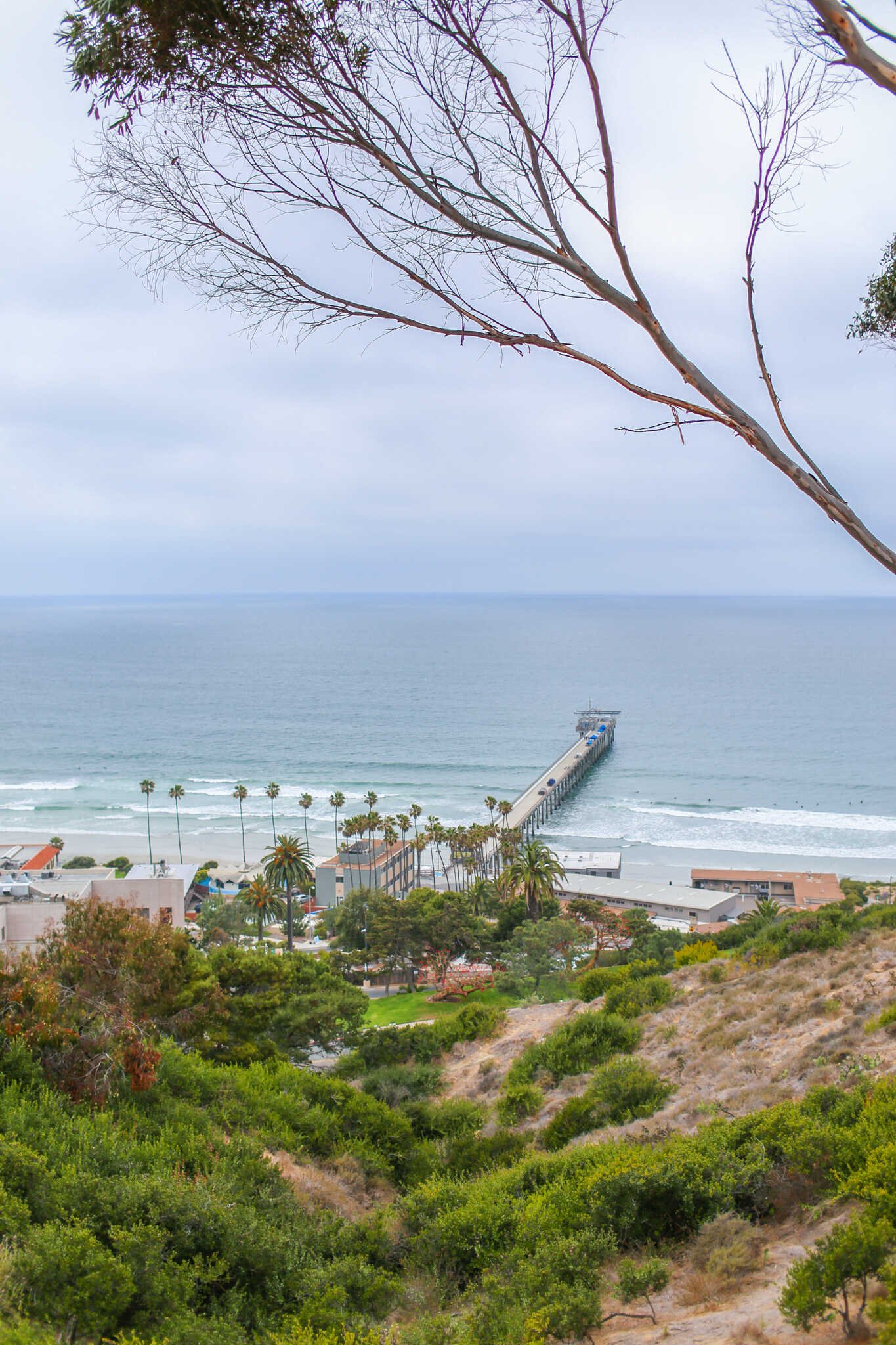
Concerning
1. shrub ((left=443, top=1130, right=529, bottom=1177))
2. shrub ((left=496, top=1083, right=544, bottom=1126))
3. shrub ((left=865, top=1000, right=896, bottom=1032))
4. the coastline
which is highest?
shrub ((left=865, top=1000, right=896, bottom=1032))

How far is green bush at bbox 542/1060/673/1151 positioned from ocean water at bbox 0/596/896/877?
1455 inches

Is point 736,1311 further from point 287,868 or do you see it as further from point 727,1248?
point 287,868

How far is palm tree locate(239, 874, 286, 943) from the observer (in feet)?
120

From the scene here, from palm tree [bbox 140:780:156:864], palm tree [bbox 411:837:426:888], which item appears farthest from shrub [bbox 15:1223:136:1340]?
palm tree [bbox 140:780:156:864]

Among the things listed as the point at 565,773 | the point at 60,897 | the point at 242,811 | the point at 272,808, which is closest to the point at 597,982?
the point at 60,897

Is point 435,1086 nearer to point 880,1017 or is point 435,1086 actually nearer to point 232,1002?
point 232,1002

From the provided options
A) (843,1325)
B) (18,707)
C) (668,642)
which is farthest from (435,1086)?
(668,642)

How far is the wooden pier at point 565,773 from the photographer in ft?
186

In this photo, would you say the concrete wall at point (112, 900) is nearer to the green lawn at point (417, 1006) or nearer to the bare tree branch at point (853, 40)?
the green lawn at point (417, 1006)

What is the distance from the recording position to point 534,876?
35719mm

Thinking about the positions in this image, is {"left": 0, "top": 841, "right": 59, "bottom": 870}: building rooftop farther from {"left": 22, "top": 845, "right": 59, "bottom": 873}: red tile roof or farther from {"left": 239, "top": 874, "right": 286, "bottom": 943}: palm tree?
{"left": 239, "top": 874, "right": 286, "bottom": 943}: palm tree

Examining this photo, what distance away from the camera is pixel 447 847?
178 feet

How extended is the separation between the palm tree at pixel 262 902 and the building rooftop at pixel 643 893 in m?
14.4

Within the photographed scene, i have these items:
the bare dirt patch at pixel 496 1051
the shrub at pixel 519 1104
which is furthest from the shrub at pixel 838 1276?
the bare dirt patch at pixel 496 1051
